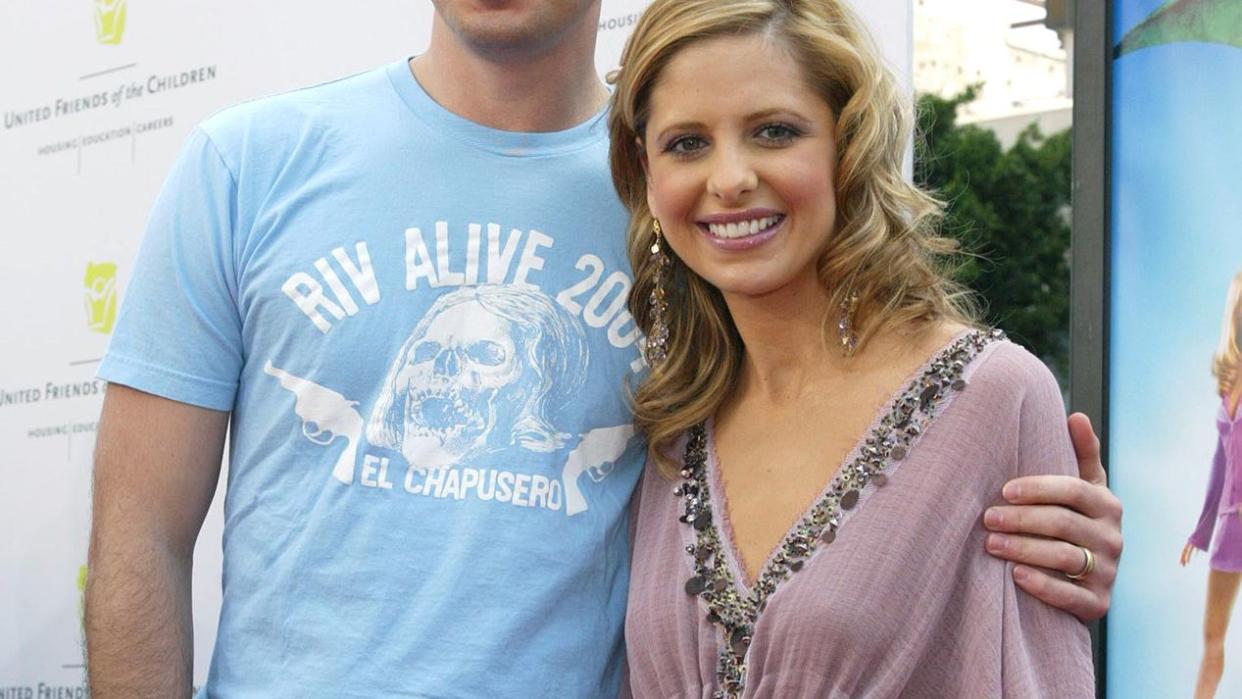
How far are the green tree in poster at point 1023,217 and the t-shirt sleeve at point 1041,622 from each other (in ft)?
36.1

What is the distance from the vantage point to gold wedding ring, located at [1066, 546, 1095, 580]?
2.02m

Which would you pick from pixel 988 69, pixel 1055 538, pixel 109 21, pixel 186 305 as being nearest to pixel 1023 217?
pixel 988 69

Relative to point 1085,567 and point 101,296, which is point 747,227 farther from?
point 101,296

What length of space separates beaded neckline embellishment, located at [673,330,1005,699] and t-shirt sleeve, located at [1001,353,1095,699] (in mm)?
97

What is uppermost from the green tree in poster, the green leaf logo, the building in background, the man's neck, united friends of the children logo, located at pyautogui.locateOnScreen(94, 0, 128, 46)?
the building in background

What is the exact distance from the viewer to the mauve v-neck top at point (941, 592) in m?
1.99

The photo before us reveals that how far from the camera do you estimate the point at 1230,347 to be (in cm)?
259

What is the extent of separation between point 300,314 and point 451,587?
42cm

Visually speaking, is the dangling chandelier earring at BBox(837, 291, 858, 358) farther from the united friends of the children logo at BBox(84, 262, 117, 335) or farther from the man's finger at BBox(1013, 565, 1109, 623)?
the united friends of the children logo at BBox(84, 262, 117, 335)

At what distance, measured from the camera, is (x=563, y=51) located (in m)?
2.33

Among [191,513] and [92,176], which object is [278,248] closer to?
[191,513]

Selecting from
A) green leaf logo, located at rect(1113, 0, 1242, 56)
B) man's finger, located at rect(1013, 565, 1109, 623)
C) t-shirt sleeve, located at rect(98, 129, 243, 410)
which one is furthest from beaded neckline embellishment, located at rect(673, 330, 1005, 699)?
green leaf logo, located at rect(1113, 0, 1242, 56)

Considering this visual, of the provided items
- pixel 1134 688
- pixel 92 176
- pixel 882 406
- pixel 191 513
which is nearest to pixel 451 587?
pixel 191 513

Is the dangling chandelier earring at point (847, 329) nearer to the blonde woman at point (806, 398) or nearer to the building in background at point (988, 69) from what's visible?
the blonde woman at point (806, 398)
